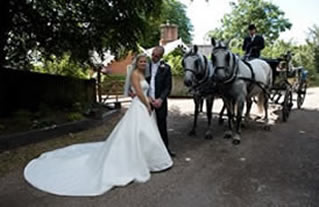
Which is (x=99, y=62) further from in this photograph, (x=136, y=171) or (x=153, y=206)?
(x=153, y=206)

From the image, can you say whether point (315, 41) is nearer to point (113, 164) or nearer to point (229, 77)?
point (229, 77)

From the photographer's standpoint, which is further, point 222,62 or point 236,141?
point 236,141

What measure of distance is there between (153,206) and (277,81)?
6125mm

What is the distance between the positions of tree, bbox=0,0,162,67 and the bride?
3790mm

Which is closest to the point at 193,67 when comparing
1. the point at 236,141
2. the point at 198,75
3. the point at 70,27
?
the point at 198,75

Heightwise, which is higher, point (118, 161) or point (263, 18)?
point (263, 18)

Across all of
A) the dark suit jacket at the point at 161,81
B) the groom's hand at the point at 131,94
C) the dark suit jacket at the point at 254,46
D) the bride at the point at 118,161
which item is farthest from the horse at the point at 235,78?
the groom's hand at the point at 131,94

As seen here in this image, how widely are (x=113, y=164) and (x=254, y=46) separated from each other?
16.9 feet

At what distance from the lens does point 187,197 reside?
10.1 ft

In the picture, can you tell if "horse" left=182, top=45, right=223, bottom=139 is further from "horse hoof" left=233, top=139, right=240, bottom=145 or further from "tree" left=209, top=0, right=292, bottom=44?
"tree" left=209, top=0, right=292, bottom=44

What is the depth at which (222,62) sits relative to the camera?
4.96 meters

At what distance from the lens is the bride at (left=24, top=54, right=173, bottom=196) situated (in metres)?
3.37

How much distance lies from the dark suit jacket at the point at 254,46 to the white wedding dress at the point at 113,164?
411 cm

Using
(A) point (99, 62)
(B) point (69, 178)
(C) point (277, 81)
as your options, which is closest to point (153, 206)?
(B) point (69, 178)
